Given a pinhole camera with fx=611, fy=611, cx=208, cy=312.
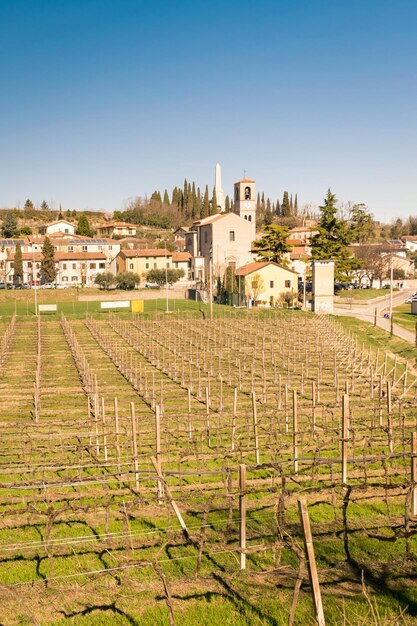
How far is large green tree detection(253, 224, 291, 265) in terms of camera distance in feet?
201

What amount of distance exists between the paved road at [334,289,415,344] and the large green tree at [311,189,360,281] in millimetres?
3335

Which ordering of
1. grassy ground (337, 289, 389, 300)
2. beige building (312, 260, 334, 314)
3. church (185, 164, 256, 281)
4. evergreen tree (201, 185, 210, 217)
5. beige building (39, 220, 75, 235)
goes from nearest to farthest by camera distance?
beige building (312, 260, 334, 314), grassy ground (337, 289, 389, 300), church (185, 164, 256, 281), beige building (39, 220, 75, 235), evergreen tree (201, 185, 210, 217)

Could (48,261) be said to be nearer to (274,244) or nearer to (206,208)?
(274,244)

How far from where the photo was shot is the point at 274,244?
62.2 metres

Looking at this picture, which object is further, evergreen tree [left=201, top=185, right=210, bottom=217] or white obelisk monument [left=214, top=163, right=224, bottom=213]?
white obelisk monument [left=214, top=163, right=224, bottom=213]

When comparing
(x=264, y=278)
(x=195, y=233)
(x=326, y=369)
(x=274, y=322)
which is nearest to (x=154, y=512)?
(x=326, y=369)

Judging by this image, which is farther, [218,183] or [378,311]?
[218,183]

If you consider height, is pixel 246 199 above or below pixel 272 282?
above

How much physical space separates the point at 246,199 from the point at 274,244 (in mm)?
15768

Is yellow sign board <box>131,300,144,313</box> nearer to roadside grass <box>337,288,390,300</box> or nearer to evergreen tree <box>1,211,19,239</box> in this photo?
roadside grass <box>337,288,390,300</box>

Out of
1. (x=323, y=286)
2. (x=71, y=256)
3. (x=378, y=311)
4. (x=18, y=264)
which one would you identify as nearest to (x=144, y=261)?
(x=71, y=256)

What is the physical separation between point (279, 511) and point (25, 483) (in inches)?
225

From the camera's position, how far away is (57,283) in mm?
77000

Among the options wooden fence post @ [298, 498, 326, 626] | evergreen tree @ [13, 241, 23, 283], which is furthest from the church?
wooden fence post @ [298, 498, 326, 626]
